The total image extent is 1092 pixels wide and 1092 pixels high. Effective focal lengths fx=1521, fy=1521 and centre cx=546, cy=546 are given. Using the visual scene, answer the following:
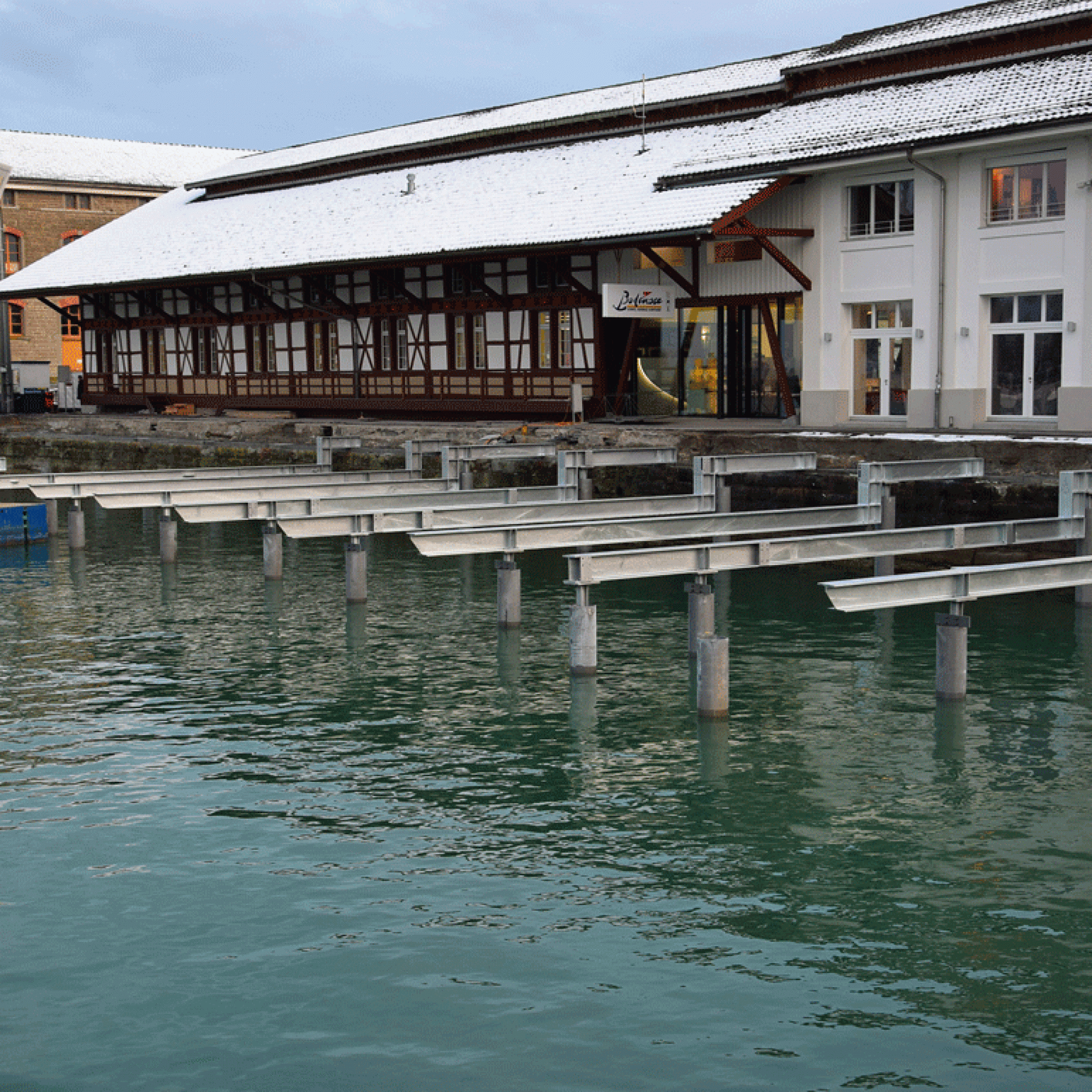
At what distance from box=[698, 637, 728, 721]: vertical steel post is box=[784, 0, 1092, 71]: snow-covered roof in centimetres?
2055

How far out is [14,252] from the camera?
77.3 m

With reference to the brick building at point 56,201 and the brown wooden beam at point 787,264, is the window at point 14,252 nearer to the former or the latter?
the brick building at point 56,201

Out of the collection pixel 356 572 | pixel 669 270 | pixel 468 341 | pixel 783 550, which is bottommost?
pixel 356 572

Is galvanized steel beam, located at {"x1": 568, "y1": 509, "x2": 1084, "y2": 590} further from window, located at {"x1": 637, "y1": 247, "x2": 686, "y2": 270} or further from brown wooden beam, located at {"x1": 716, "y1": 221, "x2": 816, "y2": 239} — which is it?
window, located at {"x1": 637, "y1": 247, "x2": 686, "y2": 270}

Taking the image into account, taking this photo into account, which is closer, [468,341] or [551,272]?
[551,272]

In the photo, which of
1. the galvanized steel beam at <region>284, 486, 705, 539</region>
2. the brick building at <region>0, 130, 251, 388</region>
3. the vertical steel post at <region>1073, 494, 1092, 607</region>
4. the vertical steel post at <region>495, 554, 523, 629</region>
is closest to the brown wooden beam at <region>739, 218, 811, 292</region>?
the galvanized steel beam at <region>284, 486, 705, 539</region>

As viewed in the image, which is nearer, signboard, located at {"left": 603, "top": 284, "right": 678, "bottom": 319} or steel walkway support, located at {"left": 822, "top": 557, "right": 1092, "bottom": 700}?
steel walkway support, located at {"left": 822, "top": 557, "right": 1092, "bottom": 700}

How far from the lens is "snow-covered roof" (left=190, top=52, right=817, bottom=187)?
41.1m

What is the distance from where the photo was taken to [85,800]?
12664 millimetres

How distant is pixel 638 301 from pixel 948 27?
9184 mm

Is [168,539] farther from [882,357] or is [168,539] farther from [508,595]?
[882,357]

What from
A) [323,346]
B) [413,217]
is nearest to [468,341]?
[413,217]

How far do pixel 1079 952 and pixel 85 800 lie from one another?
25.8 ft

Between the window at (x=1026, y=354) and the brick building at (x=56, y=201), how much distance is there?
54.8m
